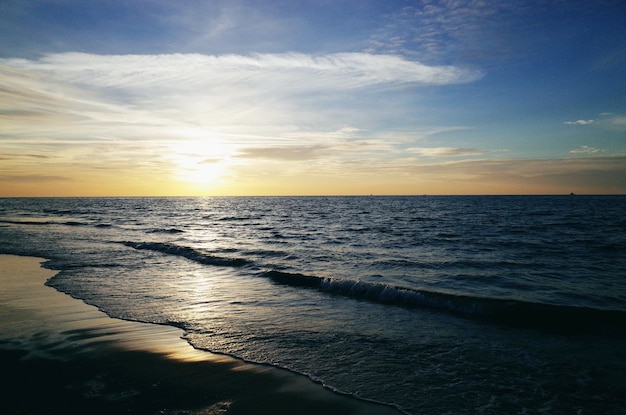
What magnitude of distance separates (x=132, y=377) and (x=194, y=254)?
18.6 m

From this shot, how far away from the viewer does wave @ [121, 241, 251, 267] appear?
2184 centimetres

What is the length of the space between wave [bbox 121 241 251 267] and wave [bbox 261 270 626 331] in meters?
8.05

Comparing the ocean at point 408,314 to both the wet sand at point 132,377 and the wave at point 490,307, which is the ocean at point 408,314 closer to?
the wave at point 490,307

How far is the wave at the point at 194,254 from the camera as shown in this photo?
2184cm

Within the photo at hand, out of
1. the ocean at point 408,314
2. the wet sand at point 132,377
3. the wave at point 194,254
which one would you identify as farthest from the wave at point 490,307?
the wave at point 194,254

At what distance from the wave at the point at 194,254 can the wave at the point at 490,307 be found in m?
8.05

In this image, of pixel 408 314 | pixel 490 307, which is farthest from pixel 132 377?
pixel 490 307

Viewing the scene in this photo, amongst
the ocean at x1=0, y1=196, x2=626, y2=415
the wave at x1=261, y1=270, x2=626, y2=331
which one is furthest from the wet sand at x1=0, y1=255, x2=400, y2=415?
the wave at x1=261, y1=270, x2=626, y2=331

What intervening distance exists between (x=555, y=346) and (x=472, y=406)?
4373mm

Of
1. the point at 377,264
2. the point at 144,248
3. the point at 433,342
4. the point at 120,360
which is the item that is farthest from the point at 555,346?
the point at 144,248

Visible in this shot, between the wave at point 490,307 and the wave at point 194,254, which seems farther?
the wave at point 194,254

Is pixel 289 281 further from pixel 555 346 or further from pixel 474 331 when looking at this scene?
pixel 555 346

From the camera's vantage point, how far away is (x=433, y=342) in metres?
9.07

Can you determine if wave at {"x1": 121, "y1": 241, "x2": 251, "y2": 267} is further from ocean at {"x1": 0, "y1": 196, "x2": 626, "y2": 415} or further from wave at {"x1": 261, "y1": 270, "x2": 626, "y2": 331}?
wave at {"x1": 261, "y1": 270, "x2": 626, "y2": 331}
